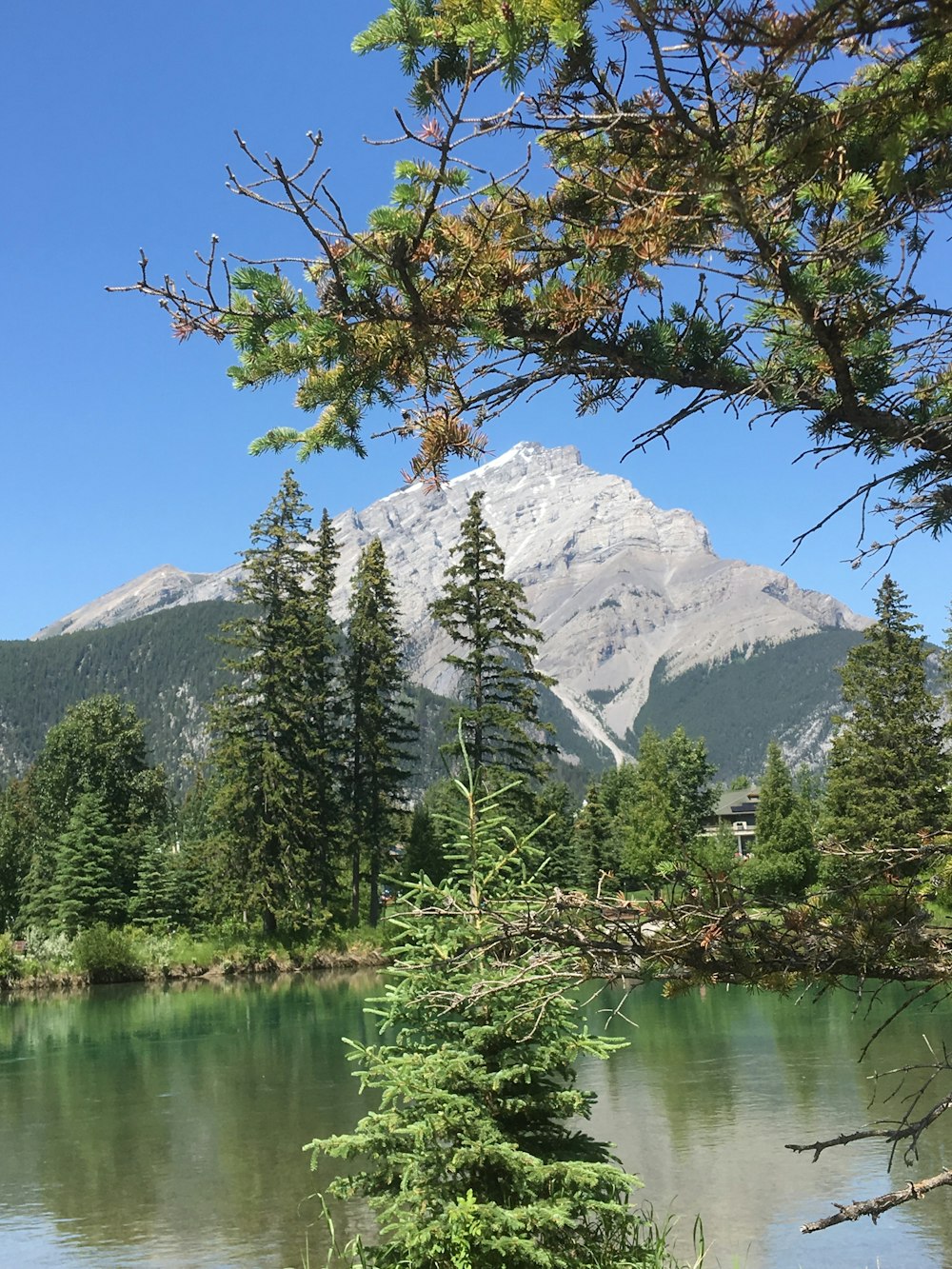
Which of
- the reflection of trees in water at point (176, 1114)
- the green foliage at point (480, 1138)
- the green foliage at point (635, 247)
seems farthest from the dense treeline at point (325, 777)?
the green foliage at point (635, 247)

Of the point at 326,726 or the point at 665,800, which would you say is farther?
the point at 665,800

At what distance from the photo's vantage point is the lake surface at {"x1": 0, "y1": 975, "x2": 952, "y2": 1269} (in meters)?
10.2

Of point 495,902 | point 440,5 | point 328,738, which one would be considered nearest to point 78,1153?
point 495,902

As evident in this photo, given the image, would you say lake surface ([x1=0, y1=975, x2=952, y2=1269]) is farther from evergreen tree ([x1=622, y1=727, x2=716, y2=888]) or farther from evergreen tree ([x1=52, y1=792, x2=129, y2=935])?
evergreen tree ([x1=52, y1=792, x2=129, y2=935])

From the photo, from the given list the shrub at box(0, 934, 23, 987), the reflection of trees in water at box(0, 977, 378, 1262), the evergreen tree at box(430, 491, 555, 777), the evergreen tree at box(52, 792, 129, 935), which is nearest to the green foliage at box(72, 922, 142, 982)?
the shrub at box(0, 934, 23, 987)

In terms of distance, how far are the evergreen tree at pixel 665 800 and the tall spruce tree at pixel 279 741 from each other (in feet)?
38.6

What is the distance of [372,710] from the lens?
45125 millimetres

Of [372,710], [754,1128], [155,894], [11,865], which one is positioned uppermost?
[372,710]

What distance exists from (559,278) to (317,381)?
3.06 ft

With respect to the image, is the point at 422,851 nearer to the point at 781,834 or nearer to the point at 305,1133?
the point at 781,834

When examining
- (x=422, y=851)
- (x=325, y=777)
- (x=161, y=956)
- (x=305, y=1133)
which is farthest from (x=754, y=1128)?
(x=325, y=777)

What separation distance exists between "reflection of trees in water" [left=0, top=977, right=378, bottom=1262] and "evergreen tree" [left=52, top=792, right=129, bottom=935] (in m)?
12.3

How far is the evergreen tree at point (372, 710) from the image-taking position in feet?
146

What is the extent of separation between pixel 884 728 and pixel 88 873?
30204 mm
